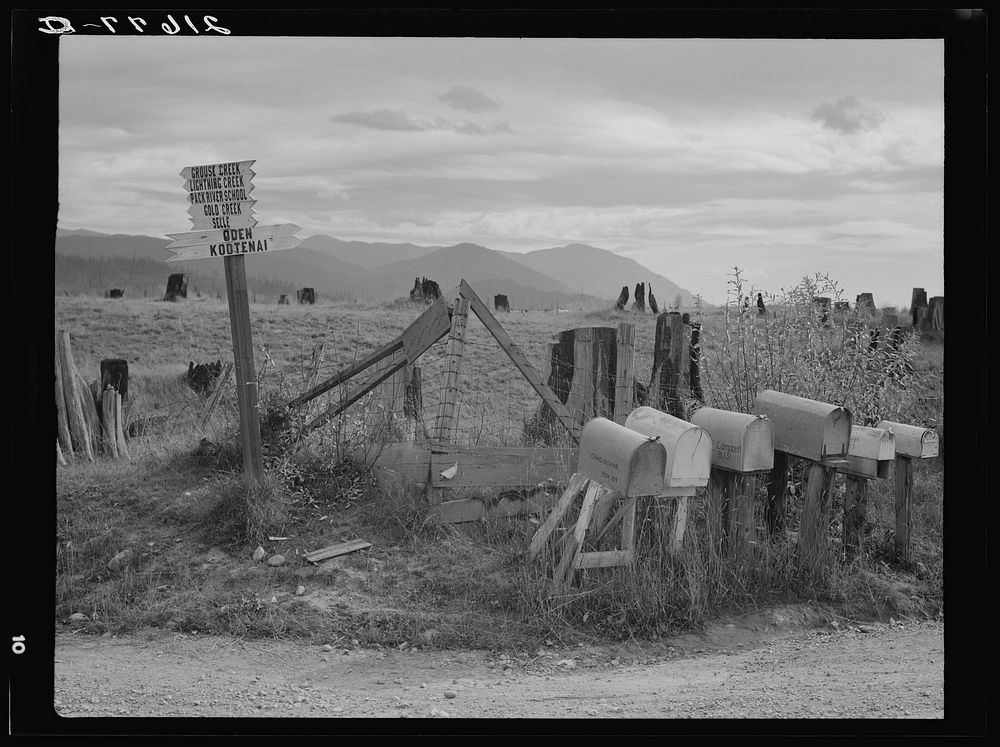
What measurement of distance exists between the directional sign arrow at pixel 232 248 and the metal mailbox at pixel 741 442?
9.87ft

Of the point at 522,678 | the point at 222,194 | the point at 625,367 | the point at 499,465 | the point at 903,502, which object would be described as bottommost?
the point at 522,678

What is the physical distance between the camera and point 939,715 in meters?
4.38

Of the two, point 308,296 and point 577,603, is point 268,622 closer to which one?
point 577,603

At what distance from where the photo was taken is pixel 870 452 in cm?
547

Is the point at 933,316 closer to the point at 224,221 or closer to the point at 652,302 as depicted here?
the point at 652,302

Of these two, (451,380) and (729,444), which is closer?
(729,444)

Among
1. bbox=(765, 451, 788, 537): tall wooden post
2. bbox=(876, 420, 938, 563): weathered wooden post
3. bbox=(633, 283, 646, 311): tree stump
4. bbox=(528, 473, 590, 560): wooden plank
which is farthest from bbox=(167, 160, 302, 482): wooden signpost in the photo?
bbox=(633, 283, 646, 311): tree stump

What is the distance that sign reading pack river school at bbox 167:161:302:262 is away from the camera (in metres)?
5.70

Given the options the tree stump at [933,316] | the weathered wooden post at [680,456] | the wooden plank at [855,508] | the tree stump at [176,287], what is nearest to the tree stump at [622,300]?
the tree stump at [933,316]

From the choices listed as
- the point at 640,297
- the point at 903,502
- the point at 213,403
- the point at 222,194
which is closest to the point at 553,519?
the point at 903,502

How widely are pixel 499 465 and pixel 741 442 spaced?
179 cm

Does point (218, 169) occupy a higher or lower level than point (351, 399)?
higher
